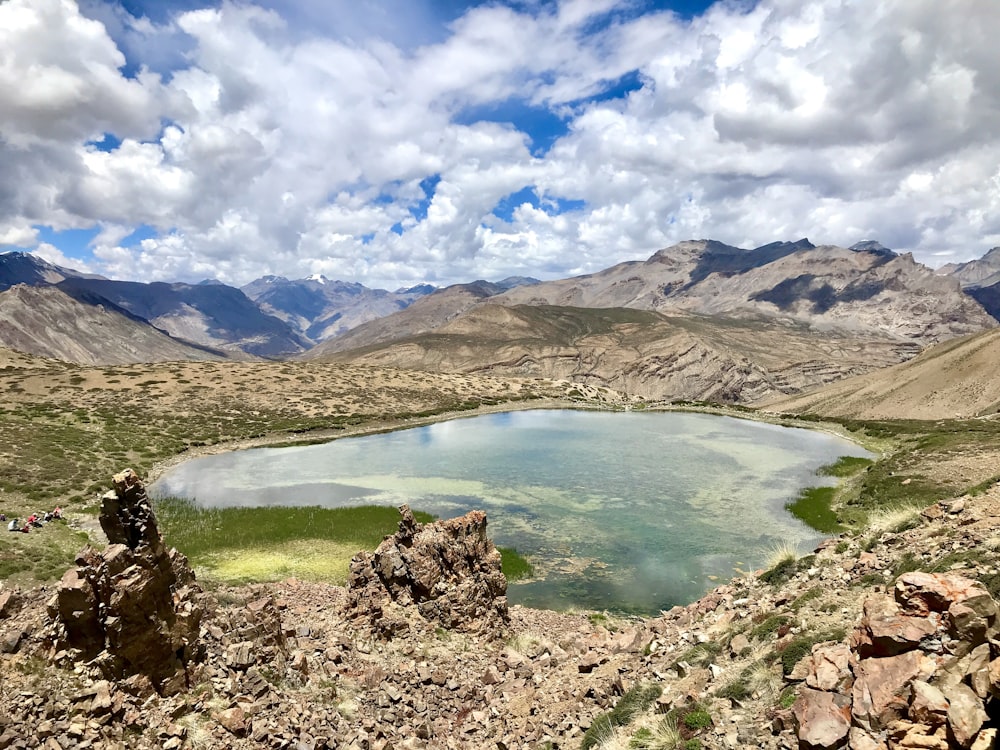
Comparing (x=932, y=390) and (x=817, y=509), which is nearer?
Result: (x=817, y=509)

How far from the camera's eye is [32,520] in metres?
37.3

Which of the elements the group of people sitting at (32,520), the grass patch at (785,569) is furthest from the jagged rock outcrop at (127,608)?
the group of people sitting at (32,520)

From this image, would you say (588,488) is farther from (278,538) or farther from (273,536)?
(273,536)

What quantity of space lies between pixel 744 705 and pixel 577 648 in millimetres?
10983

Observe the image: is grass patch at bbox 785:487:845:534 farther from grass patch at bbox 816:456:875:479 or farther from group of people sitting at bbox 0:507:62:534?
group of people sitting at bbox 0:507:62:534

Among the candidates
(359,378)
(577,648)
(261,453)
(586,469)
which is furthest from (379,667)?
(359,378)

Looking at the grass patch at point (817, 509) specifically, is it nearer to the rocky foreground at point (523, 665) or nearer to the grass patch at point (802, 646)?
the rocky foreground at point (523, 665)

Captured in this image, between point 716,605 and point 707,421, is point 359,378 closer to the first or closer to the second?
point 707,421

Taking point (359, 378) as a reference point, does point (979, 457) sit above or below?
below

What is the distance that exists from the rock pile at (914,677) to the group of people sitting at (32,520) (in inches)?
1795

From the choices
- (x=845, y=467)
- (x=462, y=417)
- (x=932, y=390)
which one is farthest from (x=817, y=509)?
(x=932, y=390)

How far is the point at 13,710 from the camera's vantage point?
35.9 feet

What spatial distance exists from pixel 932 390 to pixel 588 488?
8815cm

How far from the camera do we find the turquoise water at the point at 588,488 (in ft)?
116
